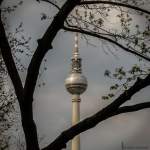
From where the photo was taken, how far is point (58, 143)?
36.8 feet

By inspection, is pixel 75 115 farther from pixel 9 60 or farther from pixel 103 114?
pixel 103 114

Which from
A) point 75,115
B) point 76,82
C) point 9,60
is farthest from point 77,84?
point 9,60

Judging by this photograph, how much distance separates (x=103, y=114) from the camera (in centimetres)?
1102

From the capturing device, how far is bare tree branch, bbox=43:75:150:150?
429 inches

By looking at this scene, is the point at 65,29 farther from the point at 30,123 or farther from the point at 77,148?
the point at 77,148

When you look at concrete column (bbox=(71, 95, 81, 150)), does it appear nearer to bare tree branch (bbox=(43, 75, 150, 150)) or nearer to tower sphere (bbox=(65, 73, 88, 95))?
tower sphere (bbox=(65, 73, 88, 95))

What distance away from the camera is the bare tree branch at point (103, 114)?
10.9m

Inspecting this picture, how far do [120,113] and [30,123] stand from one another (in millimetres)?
1840

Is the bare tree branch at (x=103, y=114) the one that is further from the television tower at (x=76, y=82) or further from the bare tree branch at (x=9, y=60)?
the television tower at (x=76, y=82)

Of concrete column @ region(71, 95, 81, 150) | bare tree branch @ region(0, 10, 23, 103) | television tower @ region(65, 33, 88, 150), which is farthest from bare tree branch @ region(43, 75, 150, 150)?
television tower @ region(65, 33, 88, 150)

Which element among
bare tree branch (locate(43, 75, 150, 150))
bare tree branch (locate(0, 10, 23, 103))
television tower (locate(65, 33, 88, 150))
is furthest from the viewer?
television tower (locate(65, 33, 88, 150))

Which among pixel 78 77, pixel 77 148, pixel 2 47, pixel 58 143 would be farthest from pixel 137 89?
pixel 78 77

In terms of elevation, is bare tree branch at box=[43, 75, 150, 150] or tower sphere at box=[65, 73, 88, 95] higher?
tower sphere at box=[65, 73, 88, 95]

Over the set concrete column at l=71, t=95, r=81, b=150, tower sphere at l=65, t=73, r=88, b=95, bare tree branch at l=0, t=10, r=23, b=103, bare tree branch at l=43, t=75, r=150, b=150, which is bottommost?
concrete column at l=71, t=95, r=81, b=150
